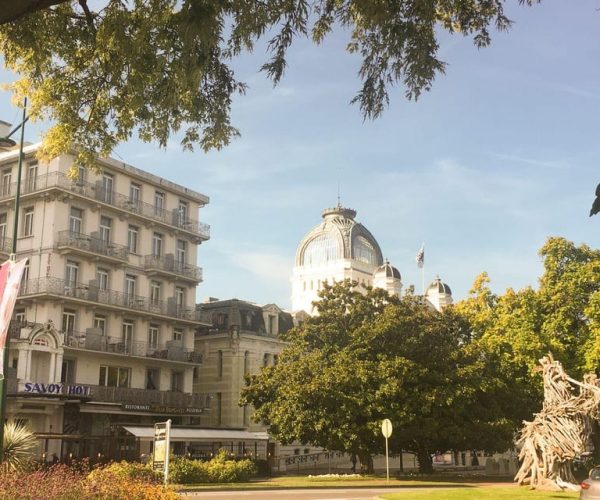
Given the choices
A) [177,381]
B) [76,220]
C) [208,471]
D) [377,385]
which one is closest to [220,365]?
[177,381]

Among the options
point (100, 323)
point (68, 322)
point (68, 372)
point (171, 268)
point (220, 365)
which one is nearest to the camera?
point (68, 372)

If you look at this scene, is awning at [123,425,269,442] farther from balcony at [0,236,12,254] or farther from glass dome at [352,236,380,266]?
glass dome at [352,236,380,266]

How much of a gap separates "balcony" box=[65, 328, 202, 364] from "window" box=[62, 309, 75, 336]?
202 mm

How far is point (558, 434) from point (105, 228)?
30.8 m

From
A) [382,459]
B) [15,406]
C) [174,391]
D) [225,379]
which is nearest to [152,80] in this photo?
[15,406]

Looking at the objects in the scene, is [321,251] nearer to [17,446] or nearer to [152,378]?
[152,378]

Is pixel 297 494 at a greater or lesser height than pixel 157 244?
lesser

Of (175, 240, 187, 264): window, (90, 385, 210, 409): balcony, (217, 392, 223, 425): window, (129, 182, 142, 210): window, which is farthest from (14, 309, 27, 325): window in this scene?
(217, 392, 223, 425): window

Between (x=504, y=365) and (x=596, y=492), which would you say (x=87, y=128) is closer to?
(x=596, y=492)

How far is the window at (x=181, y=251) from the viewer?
5272 cm

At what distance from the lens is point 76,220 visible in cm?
4516

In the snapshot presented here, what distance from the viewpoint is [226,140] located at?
34.9 ft

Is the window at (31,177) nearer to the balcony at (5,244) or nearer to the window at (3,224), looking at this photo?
the window at (3,224)

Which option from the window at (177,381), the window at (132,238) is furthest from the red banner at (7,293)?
the window at (177,381)
